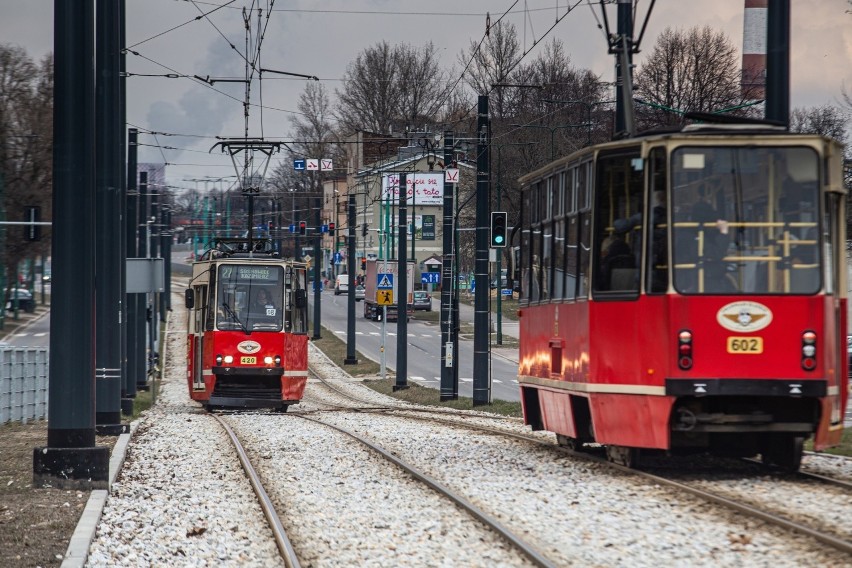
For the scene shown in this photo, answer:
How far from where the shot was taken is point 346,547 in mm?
10148

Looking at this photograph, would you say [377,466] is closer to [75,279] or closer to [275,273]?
[75,279]

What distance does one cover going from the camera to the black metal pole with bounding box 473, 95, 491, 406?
31.1 metres

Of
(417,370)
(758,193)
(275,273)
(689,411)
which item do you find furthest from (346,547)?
(417,370)

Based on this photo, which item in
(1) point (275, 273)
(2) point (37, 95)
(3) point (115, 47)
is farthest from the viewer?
(2) point (37, 95)

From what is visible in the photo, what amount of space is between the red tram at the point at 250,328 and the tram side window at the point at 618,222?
56.6ft

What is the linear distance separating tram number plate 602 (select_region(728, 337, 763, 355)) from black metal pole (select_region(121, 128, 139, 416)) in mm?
15689

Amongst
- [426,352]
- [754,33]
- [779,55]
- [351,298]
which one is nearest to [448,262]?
[754,33]

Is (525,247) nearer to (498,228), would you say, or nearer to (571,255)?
(571,255)

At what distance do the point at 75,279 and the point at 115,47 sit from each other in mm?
11677

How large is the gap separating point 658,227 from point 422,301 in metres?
77.9

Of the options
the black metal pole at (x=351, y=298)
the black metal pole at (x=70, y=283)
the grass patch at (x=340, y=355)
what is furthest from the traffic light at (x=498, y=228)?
the grass patch at (x=340, y=355)

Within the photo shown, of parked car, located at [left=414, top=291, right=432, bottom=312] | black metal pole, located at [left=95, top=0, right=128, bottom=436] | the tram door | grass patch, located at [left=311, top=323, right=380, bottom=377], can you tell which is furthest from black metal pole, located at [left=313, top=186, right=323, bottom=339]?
black metal pole, located at [left=95, top=0, right=128, bottom=436]

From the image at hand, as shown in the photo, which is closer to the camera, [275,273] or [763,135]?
A: [763,135]

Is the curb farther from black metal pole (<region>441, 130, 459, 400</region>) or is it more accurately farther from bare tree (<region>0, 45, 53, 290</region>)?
bare tree (<region>0, 45, 53, 290</region>)
